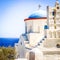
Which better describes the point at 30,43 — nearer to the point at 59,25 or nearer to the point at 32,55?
the point at 59,25

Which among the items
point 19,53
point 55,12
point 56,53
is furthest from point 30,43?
point 56,53

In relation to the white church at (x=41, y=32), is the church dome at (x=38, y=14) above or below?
above

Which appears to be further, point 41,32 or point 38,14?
point 38,14

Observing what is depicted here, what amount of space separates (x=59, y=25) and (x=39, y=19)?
1.89 metres

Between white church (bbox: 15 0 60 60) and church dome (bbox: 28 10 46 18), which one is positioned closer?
white church (bbox: 15 0 60 60)

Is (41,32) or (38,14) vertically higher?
(38,14)

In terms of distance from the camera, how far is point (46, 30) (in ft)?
44.9

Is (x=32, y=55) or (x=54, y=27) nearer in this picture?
(x=32, y=55)

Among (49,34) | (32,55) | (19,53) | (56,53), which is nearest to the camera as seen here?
(32,55)

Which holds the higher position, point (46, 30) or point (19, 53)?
point (46, 30)

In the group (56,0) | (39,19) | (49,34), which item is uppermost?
(56,0)

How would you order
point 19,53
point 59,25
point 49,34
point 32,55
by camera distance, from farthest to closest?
point 19,53 < point 59,25 < point 49,34 < point 32,55

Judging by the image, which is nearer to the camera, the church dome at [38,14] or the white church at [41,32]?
the white church at [41,32]

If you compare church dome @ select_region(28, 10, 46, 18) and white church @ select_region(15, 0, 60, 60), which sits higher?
church dome @ select_region(28, 10, 46, 18)
